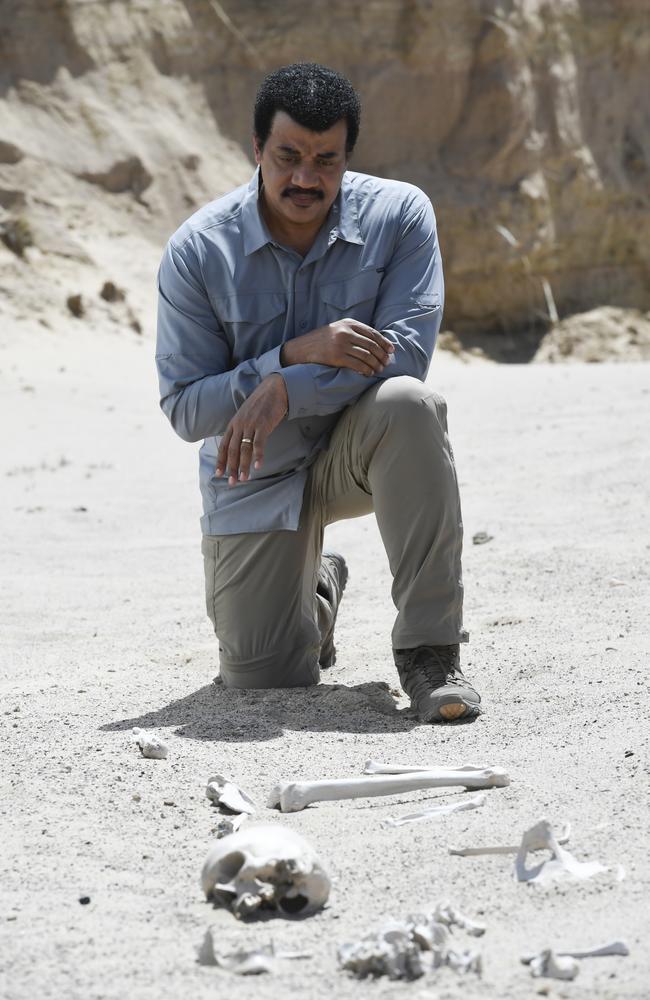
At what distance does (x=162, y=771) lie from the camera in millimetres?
2527

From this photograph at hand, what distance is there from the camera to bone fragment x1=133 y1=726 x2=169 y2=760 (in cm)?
261

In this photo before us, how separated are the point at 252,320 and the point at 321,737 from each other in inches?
41.6

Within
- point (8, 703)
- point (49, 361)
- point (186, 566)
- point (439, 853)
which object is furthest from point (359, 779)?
point (49, 361)

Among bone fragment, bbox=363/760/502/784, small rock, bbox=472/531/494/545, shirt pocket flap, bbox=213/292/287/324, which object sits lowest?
small rock, bbox=472/531/494/545

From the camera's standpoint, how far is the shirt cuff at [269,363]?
3055 mm

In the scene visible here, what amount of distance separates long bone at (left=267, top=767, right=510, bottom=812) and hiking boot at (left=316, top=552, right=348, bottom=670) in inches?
44.5

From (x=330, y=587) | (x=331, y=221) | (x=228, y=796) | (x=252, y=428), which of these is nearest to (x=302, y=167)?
(x=331, y=221)

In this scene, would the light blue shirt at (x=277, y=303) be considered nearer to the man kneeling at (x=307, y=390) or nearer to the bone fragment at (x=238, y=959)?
the man kneeling at (x=307, y=390)

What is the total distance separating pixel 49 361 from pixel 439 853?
740cm

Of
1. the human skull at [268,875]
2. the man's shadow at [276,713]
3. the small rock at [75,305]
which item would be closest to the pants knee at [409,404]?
the man's shadow at [276,713]

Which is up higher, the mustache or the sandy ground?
the mustache

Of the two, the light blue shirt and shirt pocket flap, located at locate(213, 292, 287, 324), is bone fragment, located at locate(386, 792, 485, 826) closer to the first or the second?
the light blue shirt

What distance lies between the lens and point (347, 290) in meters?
3.19

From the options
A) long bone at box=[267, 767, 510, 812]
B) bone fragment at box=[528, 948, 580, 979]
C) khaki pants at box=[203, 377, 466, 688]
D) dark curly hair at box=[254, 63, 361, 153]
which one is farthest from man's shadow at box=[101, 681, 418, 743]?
dark curly hair at box=[254, 63, 361, 153]
